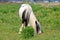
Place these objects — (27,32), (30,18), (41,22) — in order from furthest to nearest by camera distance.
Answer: (41,22) < (30,18) < (27,32)

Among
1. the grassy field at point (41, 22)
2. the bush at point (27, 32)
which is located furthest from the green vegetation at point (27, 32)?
the grassy field at point (41, 22)

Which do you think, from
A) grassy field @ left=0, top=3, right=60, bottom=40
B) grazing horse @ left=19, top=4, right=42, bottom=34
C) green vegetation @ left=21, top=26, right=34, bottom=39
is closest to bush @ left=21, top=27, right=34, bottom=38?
green vegetation @ left=21, top=26, right=34, bottom=39

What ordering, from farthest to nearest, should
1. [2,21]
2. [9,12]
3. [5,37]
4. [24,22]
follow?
[9,12] < [2,21] < [24,22] < [5,37]

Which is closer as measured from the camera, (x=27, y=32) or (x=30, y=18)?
(x=27, y=32)

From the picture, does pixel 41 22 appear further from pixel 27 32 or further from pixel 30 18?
pixel 27 32

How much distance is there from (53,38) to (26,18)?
4.30ft

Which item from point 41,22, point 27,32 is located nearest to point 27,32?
point 27,32

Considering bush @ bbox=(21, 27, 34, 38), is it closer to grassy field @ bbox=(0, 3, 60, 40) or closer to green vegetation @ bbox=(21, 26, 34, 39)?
green vegetation @ bbox=(21, 26, 34, 39)

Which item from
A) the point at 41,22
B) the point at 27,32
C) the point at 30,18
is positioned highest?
the point at 30,18

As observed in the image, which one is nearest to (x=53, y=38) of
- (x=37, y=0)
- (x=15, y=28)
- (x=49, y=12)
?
(x=15, y=28)

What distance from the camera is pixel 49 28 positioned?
966 cm

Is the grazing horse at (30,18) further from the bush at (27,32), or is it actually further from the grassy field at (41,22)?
the bush at (27,32)

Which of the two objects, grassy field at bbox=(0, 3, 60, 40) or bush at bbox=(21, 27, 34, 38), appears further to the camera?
grassy field at bbox=(0, 3, 60, 40)

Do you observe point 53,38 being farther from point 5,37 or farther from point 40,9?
point 40,9
